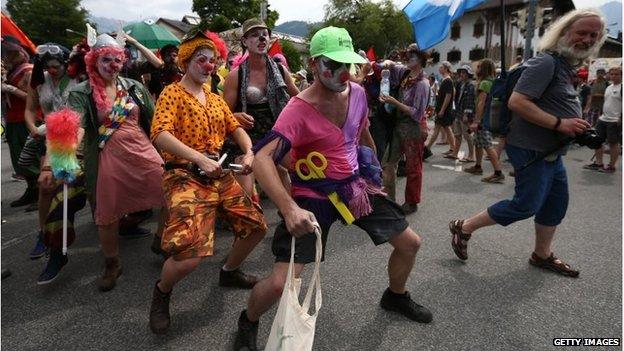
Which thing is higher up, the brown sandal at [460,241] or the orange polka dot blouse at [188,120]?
the orange polka dot blouse at [188,120]

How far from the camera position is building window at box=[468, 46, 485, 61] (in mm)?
41094

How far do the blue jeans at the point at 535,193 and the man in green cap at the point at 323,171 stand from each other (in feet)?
3.54

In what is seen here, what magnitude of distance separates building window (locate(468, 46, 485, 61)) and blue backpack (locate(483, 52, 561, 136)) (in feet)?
140

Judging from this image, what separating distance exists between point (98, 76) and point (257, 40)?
127 centimetres

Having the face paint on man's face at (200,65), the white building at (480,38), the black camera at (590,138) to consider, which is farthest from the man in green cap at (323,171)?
the white building at (480,38)

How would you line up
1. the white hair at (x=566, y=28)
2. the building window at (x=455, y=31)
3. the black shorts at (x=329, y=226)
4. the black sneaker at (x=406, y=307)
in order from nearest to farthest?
1. the black shorts at (x=329, y=226)
2. the black sneaker at (x=406, y=307)
3. the white hair at (x=566, y=28)
4. the building window at (x=455, y=31)

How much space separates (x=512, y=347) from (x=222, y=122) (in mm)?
2213

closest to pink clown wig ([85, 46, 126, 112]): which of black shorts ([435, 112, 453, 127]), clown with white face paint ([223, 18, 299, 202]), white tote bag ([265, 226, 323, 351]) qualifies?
clown with white face paint ([223, 18, 299, 202])

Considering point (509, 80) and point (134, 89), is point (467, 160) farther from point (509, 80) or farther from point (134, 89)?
point (134, 89)

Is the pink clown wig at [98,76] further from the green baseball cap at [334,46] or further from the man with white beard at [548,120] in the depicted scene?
the man with white beard at [548,120]

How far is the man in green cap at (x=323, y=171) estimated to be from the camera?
1895 mm

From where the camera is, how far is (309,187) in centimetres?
213

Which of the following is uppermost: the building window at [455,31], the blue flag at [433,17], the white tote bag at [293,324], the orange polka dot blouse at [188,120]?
the building window at [455,31]

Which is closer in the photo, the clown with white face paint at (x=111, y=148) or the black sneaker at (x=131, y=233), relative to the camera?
the clown with white face paint at (x=111, y=148)
